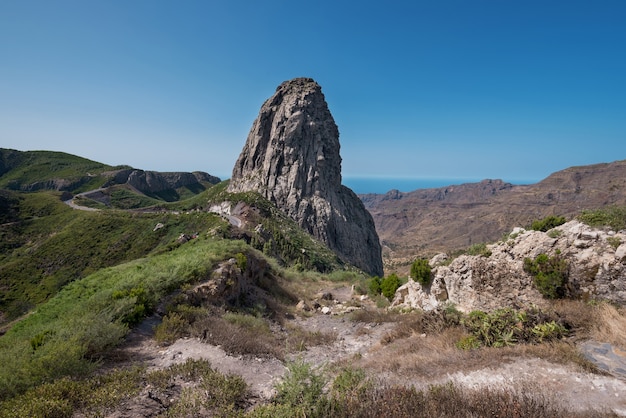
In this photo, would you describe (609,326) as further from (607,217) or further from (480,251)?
(480,251)

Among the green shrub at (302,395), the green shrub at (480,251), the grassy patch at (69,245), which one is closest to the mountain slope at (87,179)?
the grassy patch at (69,245)

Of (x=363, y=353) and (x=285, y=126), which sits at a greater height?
(x=285, y=126)

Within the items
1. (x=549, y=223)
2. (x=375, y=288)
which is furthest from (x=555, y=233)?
(x=375, y=288)

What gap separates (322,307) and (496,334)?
43.0 feet

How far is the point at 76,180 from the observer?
4734 inches

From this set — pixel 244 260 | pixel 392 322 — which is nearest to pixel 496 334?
pixel 392 322

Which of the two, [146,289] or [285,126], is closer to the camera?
[146,289]

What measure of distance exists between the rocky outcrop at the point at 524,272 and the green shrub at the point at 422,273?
1.40 feet

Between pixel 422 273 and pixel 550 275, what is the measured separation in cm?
645

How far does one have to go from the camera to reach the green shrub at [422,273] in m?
17.0

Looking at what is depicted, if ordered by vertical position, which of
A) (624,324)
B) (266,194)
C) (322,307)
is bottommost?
(322,307)

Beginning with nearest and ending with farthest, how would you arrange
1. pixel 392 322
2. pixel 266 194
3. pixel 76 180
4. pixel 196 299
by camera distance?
pixel 196 299 < pixel 392 322 < pixel 266 194 < pixel 76 180

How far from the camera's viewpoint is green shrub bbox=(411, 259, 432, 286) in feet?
55.8

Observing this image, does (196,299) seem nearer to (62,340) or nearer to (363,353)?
(62,340)
